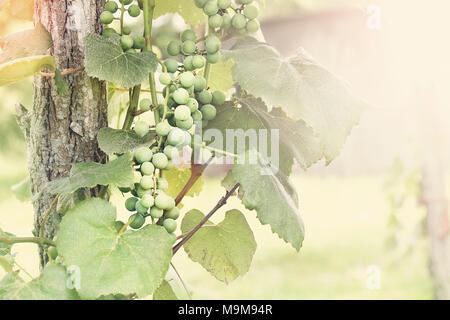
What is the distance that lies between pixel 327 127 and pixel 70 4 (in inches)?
13.0

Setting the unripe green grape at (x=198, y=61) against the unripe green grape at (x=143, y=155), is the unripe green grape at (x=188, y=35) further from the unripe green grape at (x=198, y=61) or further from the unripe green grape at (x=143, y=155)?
the unripe green grape at (x=143, y=155)

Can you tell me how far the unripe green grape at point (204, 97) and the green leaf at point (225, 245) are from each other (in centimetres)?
16

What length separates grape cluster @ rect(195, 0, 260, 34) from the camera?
65 cm

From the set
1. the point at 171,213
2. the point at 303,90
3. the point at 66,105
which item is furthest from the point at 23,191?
the point at 303,90

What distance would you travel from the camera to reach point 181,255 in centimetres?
317

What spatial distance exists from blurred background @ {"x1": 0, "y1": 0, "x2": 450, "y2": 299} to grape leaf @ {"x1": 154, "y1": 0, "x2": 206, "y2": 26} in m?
0.06

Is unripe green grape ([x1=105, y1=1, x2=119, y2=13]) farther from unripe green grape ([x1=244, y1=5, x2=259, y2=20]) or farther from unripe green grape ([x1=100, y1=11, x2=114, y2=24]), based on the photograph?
unripe green grape ([x1=244, y1=5, x2=259, y2=20])

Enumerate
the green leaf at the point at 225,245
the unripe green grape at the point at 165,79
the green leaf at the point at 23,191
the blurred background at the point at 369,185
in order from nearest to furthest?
the unripe green grape at the point at 165,79 < the green leaf at the point at 225,245 < the green leaf at the point at 23,191 < the blurred background at the point at 369,185

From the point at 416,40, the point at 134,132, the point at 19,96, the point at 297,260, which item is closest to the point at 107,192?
the point at 134,132

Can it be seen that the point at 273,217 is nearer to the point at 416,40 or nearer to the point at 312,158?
the point at 312,158

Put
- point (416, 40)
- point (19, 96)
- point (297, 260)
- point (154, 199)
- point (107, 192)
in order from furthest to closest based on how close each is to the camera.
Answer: point (19, 96)
point (297, 260)
point (416, 40)
point (107, 192)
point (154, 199)

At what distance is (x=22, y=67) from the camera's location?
1.86 ft

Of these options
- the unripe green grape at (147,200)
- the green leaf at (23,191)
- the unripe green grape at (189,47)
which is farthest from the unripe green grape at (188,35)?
the green leaf at (23,191)

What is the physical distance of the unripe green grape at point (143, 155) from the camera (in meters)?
0.58
